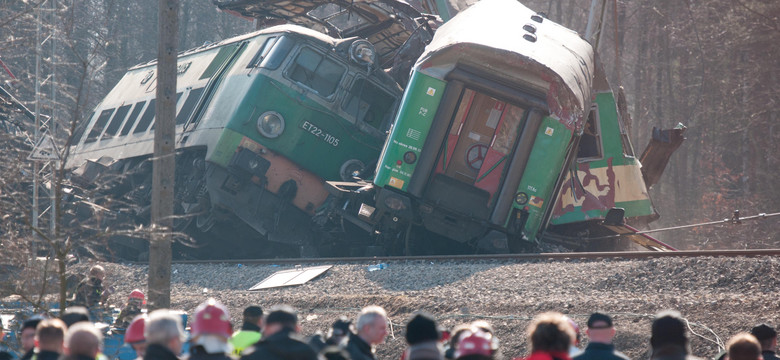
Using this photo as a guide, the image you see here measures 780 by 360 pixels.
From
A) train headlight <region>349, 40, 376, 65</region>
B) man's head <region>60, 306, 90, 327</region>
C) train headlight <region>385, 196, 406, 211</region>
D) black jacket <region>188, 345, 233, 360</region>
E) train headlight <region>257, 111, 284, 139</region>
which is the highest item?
train headlight <region>349, 40, 376, 65</region>

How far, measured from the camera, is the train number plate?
15.5 m

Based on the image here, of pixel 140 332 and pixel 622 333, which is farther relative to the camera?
pixel 622 333

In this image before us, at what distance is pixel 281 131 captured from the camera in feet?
50.5

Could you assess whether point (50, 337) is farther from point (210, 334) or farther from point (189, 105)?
point (189, 105)

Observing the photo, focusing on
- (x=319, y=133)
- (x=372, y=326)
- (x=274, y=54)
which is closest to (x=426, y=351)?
(x=372, y=326)

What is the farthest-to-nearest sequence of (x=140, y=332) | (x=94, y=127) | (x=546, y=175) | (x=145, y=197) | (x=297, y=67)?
(x=94, y=127) → (x=145, y=197) → (x=297, y=67) → (x=546, y=175) → (x=140, y=332)

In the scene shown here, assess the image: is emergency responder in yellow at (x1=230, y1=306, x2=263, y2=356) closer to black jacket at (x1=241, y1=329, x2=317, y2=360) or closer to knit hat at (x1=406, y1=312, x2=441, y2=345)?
black jacket at (x1=241, y1=329, x2=317, y2=360)

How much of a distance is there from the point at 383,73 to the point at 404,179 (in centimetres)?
329

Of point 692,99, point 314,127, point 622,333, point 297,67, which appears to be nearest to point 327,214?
point 314,127

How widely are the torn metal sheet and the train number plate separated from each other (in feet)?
10.4

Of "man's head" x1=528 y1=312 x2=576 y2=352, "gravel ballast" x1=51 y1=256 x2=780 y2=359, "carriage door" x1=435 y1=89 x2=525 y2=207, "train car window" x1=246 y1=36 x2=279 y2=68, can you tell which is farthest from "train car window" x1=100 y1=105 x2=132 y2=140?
"man's head" x1=528 y1=312 x2=576 y2=352

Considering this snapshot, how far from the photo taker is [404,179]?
1330 cm

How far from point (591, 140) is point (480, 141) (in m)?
2.31

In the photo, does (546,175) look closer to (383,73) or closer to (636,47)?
(383,73)
